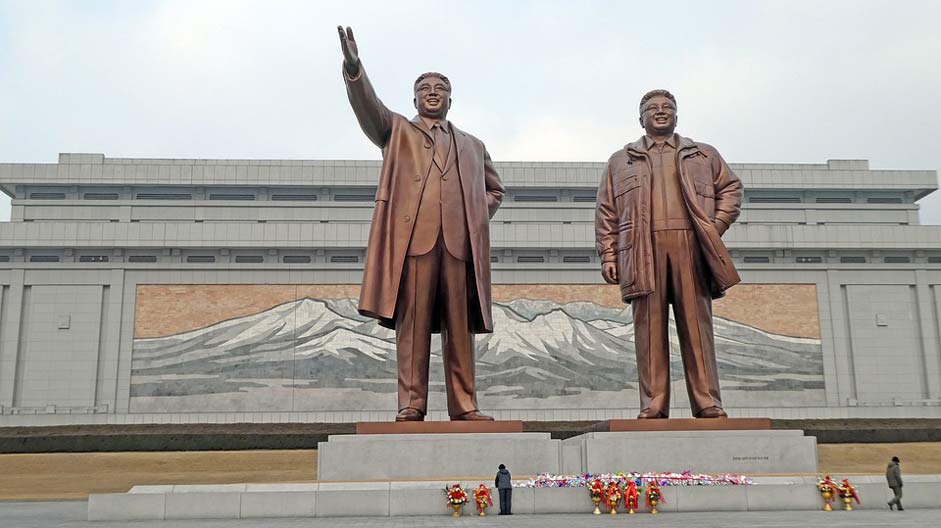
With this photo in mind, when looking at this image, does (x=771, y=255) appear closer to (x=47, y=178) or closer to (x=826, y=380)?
(x=826, y=380)

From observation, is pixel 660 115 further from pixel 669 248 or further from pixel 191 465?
pixel 191 465

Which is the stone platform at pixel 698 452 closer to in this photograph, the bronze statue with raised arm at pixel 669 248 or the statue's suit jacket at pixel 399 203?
the bronze statue with raised arm at pixel 669 248

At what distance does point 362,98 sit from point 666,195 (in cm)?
302

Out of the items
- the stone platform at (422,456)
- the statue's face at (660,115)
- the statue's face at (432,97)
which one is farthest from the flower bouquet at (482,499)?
the statue's face at (660,115)

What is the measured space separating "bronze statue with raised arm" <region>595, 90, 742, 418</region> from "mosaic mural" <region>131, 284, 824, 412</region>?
1785cm

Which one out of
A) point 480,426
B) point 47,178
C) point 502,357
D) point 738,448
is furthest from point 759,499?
point 47,178

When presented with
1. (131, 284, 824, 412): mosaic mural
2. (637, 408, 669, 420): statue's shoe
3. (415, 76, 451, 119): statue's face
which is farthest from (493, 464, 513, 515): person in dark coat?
(131, 284, 824, 412): mosaic mural

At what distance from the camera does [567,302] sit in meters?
27.2

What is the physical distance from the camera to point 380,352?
86.4ft

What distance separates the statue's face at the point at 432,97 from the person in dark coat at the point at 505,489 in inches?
133

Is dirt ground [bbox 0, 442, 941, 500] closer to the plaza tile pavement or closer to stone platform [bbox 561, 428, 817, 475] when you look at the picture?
stone platform [bbox 561, 428, 817, 475]

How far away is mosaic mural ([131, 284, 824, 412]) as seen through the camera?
26.0 meters

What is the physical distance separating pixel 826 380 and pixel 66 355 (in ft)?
77.1

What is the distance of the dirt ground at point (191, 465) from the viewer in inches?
673
